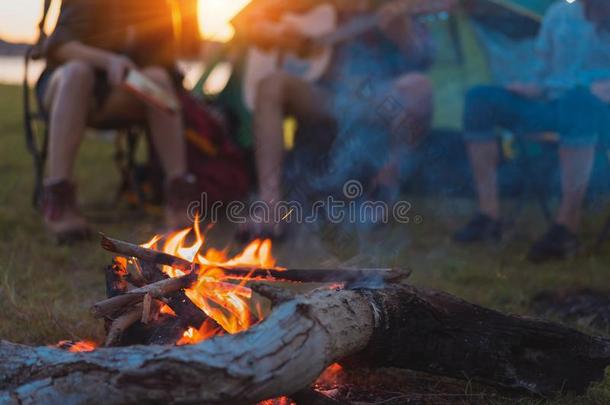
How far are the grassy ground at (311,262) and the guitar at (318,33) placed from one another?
49.7 inches

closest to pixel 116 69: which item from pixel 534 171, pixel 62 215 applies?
pixel 62 215

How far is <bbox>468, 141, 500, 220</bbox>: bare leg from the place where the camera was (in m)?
4.39

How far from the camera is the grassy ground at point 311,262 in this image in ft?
8.98

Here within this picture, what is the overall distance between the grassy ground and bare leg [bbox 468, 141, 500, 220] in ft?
0.79

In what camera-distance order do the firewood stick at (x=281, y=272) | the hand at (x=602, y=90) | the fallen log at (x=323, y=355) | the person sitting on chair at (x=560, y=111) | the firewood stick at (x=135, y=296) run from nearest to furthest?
the fallen log at (x=323, y=355), the firewood stick at (x=135, y=296), the firewood stick at (x=281, y=272), the hand at (x=602, y=90), the person sitting on chair at (x=560, y=111)

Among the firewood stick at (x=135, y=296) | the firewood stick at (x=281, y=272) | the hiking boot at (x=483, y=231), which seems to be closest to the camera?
the firewood stick at (x=135, y=296)

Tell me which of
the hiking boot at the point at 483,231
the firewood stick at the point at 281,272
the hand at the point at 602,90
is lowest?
the hiking boot at the point at 483,231

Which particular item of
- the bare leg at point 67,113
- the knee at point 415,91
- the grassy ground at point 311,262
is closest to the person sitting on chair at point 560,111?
the grassy ground at point 311,262

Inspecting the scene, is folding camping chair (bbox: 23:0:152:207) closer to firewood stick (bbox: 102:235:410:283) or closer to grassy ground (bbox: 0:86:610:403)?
grassy ground (bbox: 0:86:610:403)

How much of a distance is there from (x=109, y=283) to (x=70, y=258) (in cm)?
176

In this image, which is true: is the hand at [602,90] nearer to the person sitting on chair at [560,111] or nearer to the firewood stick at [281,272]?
the person sitting on chair at [560,111]

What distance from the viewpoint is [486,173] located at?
4430mm

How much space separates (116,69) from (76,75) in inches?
8.9

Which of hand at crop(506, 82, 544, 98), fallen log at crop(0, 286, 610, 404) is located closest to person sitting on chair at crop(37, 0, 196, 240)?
hand at crop(506, 82, 544, 98)
